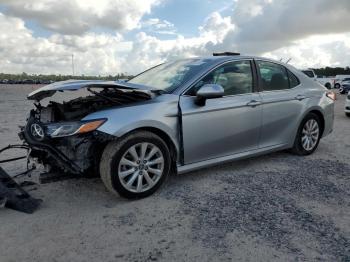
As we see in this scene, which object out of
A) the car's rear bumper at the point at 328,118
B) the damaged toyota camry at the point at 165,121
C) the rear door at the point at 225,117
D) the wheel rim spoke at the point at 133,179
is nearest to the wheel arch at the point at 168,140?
the damaged toyota camry at the point at 165,121

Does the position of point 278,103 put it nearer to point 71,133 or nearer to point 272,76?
point 272,76

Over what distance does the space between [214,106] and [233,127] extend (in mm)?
437

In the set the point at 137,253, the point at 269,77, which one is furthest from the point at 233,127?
the point at 137,253

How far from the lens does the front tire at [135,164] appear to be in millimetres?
3812

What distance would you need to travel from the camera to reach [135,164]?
3.96 metres

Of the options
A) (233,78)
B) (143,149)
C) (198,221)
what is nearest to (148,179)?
(143,149)

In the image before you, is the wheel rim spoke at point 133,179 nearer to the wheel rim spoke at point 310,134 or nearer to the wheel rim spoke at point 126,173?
the wheel rim spoke at point 126,173

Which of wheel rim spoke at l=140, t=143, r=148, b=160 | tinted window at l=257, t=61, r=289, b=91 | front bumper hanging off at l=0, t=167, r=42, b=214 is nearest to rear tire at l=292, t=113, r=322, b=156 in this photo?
tinted window at l=257, t=61, r=289, b=91

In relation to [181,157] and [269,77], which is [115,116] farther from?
[269,77]

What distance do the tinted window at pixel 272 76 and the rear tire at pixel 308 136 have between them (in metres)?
0.74

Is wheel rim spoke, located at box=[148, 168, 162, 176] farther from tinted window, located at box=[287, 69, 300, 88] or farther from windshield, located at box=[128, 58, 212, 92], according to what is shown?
tinted window, located at box=[287, 69, 300, 88]

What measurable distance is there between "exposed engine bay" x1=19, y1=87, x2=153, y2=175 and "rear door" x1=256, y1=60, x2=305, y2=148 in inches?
73.2

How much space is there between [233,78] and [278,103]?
0.90 m

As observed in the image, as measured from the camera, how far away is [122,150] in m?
3.82
